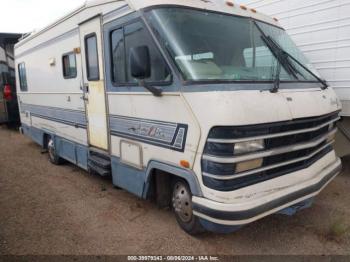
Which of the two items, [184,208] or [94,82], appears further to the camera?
[94,82]

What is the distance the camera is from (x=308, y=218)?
4.02 metres

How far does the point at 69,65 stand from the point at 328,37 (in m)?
4.31

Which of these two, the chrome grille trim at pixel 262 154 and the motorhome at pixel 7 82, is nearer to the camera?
the chrome grille trim at pixel 262 154

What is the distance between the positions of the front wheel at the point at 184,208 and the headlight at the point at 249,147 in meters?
0.79

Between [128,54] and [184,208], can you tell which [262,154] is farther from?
[128,54]

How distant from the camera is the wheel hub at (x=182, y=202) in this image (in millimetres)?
3402

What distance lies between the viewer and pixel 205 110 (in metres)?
2.84

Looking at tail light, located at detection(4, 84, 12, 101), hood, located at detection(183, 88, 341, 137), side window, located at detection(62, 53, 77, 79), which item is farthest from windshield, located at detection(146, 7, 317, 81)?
tail light, located at detection(4, 84, 12, 101)

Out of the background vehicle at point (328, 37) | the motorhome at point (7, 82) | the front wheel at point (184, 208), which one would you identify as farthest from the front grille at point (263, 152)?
the motorhome at point (7, 82)

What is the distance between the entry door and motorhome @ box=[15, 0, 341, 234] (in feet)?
0.05

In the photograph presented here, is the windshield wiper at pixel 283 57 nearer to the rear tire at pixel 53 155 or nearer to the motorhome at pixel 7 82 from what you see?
the rear tire at pixel 53 155

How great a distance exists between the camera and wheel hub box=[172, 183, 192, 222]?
3.40m

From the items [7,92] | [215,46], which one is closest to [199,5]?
[215,46]

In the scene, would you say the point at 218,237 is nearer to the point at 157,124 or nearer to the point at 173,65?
the point at 157,124
